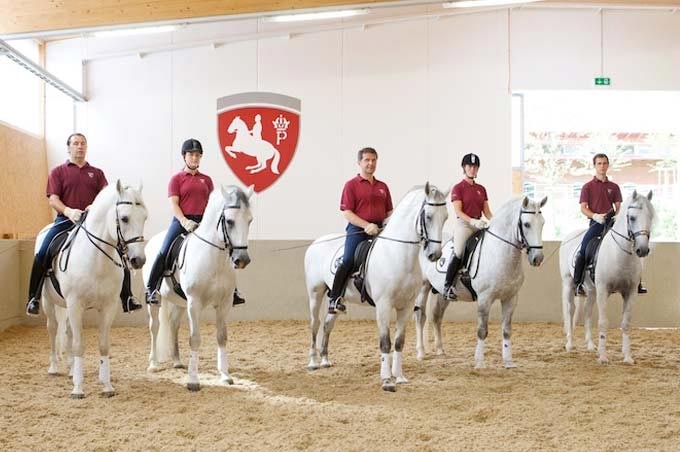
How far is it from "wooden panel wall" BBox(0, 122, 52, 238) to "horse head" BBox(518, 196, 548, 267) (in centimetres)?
714

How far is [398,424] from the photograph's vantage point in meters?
4.55

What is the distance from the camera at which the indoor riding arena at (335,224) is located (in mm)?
5055

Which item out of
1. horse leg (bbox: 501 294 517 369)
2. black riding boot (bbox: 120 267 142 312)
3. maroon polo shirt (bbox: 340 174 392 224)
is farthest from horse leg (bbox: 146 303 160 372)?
horse leg (bbox: 501 294 517 369)

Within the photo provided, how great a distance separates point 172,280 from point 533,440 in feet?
11.1

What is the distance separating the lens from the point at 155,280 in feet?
20.1

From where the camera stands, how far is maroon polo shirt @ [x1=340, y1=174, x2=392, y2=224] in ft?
19.7

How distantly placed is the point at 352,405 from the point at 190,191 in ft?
7.95

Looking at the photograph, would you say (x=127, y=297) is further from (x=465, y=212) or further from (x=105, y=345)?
(x=465, y=212)

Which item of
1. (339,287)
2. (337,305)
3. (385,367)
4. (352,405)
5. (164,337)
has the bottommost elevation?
(352,405)

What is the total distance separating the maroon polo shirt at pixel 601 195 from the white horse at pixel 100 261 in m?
4.95

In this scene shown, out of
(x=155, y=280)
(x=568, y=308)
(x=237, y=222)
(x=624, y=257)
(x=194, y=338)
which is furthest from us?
(x=568, y=308)

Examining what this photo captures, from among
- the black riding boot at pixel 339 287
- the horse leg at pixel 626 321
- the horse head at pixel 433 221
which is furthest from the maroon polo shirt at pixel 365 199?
the horse leg at pixel 626 321

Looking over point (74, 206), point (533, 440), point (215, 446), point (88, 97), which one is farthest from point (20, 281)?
point (533, 440)

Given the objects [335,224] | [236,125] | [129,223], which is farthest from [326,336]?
[236,125]
